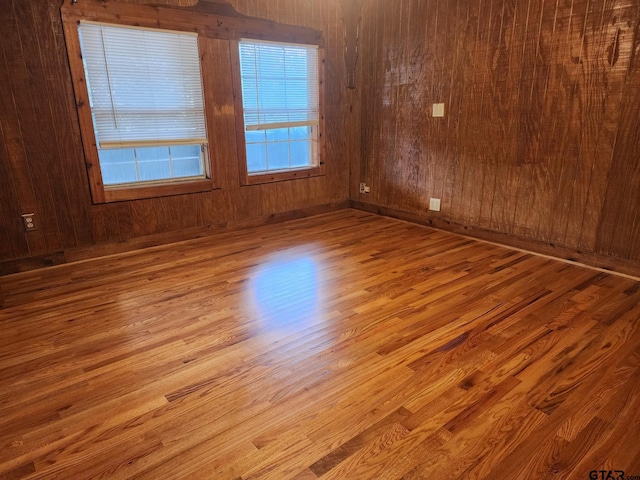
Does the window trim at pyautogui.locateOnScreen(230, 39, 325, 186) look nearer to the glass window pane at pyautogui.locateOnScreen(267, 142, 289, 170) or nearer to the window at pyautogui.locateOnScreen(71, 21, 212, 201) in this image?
the glass window pane at pyautogui.locateOnScreen(267, 142, 289, 170)

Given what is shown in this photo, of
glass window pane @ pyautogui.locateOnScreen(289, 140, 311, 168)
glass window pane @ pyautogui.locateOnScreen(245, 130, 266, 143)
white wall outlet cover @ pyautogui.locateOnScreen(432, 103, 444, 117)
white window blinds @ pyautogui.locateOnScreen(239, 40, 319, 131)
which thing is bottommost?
glass window pane @ pyautogui.locateOnScreen(289, 140, 311, 168)

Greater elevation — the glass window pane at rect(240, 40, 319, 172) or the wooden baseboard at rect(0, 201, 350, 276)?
the glass window pane at rect(240, 40, 319, 172)

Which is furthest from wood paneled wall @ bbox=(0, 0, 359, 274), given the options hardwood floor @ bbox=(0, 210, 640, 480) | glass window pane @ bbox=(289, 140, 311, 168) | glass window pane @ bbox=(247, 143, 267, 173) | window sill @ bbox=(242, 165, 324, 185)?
glass window pane @ bbox=(289, 140, 311, 168)

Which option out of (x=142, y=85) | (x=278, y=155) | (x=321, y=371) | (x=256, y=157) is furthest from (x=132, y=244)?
(x=321, y=371)

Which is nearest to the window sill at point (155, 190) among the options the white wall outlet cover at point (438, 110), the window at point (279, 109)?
the window at point (279, 109)

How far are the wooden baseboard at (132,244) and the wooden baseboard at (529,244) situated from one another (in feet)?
3.98

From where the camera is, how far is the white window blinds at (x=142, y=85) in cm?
322

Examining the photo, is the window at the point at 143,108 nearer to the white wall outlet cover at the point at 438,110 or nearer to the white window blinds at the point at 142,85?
the white window blinds at the point at 142,85

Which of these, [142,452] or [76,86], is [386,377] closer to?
[142,452]

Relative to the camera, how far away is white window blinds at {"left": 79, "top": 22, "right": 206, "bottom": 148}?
3.22 meters

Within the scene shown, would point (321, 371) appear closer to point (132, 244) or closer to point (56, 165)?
point (132, 244)

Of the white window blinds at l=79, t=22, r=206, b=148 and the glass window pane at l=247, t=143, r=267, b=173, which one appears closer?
the white window blinds at l=79, t=22, r=206, b=148

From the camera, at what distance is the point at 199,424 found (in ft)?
5.21

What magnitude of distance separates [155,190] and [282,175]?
139cm
